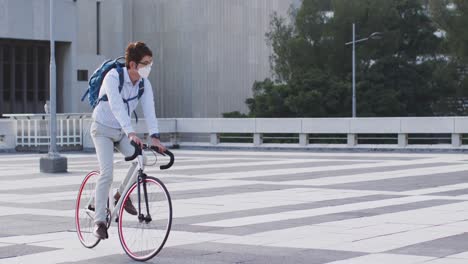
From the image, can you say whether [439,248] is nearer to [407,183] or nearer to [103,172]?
[103,172]

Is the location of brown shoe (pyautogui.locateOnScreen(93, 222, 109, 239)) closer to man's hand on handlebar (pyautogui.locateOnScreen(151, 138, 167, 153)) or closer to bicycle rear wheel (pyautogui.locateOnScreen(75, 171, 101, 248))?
bicycle rear wheel (pyautogui.locateOnScreen(75, 171, 101, 248))

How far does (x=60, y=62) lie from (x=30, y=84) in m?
3.08

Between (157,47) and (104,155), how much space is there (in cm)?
6359

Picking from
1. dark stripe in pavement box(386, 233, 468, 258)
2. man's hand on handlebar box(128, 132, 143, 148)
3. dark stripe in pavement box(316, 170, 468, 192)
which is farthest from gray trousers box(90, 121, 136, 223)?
dark stripe in pavement box(316, 170, 468, 192)

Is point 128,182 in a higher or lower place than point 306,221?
higher

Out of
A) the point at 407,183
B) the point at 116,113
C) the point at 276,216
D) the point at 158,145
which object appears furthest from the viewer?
the point at 407,183

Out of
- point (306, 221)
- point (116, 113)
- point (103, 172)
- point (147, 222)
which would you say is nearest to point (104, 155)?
point (103, 172)

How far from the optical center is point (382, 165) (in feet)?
→ 77.4

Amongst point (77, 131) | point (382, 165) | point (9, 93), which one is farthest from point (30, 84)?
point (382, 165)

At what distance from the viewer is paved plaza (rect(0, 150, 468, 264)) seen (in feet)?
28.2

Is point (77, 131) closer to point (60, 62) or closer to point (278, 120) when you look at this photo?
point (278, 120)

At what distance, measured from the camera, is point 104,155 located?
8.57 metres

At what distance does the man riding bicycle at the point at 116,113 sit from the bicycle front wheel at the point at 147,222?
10cm

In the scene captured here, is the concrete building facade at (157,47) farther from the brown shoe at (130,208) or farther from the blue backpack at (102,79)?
the brown shoe at (130,208)
